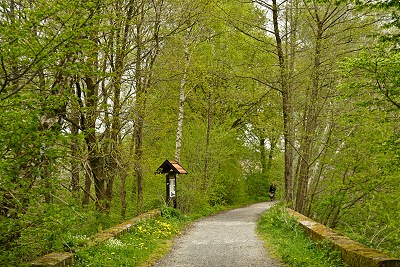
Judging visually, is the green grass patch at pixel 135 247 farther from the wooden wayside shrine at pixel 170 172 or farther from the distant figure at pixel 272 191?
the distant figure at pixel 272 191

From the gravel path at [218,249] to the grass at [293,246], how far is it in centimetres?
29

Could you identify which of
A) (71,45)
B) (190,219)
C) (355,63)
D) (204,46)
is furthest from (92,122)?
(204,46)

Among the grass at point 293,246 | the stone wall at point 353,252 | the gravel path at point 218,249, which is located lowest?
the gravel path at point 218,249

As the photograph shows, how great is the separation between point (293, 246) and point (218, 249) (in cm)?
178

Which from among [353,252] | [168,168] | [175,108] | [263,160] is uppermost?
[175,108]

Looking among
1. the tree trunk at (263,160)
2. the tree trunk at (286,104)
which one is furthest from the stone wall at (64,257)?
the tree trunk at (263,160)

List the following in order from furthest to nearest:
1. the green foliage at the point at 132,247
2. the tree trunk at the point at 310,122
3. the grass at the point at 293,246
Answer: the tree trunk at the point at 310,122 < the grass at the point at 293,246 < the green foliage at the point at 132,247

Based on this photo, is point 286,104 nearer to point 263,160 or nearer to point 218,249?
point 218,249

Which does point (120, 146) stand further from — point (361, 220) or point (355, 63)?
point (361, 220)

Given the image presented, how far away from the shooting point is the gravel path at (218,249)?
822 centimetres

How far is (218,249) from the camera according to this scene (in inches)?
380

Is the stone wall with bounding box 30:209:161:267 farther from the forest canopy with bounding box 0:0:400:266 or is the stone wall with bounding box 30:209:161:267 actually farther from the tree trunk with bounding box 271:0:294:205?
the tree trunk with bounding box 271:0:294:205

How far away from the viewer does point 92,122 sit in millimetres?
10359

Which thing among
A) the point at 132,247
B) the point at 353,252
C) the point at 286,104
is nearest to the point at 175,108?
the point at 286,104
